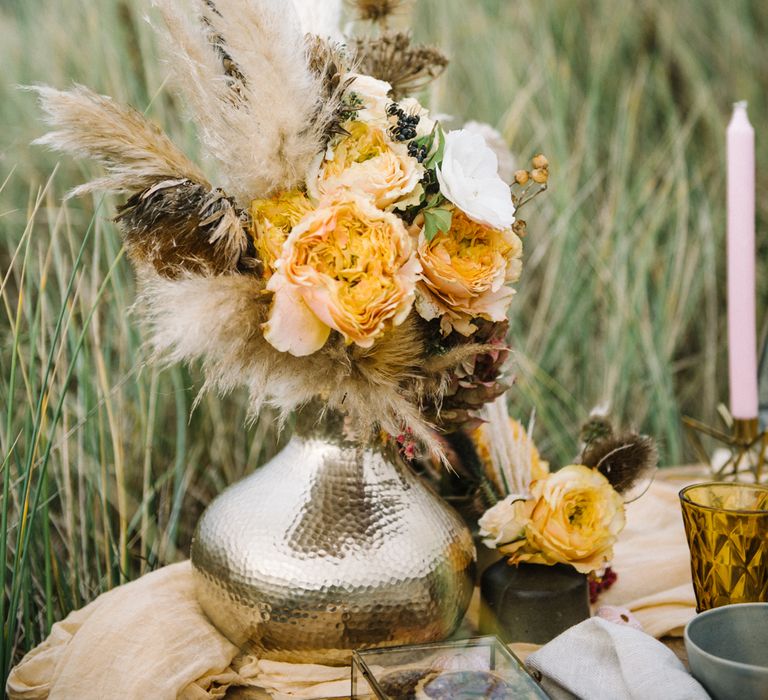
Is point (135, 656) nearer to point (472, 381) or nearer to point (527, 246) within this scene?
point (472, 381)

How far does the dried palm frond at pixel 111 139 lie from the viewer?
0.60 m

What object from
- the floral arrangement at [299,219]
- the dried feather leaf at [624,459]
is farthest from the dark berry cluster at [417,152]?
the dried feather leaf at [624,459]

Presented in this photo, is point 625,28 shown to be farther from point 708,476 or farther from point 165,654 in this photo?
point 165,654

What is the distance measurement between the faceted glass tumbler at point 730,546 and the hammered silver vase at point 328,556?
20cm

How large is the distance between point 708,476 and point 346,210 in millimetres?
767

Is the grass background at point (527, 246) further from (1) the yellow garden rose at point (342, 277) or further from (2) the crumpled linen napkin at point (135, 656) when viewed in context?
(1) the yellow garden rose at point (342, 277)

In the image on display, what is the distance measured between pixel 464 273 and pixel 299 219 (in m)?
0.13

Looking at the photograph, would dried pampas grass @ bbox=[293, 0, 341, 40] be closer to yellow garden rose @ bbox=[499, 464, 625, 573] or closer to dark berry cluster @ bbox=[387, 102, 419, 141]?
dark berry cluster @ bbox=[387, 102, 419, 141]

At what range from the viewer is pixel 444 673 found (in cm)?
59

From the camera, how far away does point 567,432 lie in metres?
1.42

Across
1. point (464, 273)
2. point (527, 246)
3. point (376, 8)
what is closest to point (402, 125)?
point (464, 273)

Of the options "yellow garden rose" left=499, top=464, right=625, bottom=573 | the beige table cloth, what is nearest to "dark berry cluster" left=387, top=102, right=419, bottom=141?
"yellow garden rose" left=499, top=464, right=625, bottom=573

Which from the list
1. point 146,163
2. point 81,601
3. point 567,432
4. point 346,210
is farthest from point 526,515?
point 567,432

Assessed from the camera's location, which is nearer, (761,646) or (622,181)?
(761,646)
